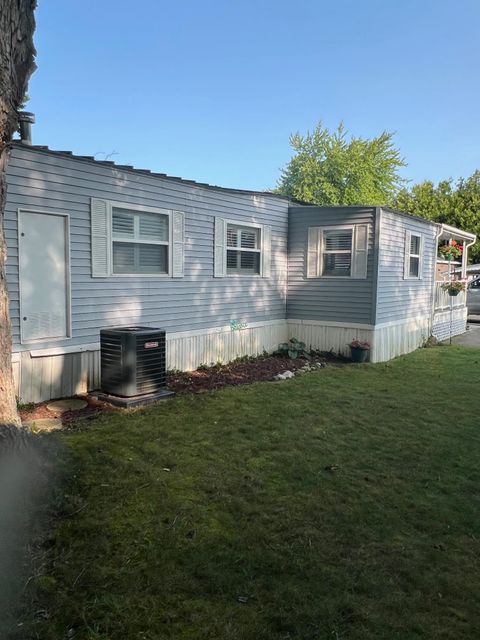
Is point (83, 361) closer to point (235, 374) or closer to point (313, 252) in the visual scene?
point (235, 374)

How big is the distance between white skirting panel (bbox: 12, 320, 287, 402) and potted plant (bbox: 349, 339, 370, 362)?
6.90 feet

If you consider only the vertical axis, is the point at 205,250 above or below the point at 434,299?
above

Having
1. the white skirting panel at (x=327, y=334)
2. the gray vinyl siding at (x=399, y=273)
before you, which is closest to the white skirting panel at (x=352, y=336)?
the white skirting panel at (x=327, y=334)

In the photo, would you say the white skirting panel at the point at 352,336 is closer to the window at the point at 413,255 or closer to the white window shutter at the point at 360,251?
the white window shutter at the point at 360,251

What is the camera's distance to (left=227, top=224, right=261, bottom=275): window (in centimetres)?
882

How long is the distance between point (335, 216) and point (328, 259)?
2.83 ft

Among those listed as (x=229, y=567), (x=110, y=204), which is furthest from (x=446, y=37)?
(x=229, y=567)

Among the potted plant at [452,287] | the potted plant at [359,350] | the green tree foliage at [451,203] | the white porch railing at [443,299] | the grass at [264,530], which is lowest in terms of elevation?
the grass at [264,530]

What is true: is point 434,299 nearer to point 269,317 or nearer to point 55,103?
point 269,317

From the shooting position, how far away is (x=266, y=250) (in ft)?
31.1

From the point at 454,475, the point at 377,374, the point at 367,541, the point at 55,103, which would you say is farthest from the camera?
the point at 55,103

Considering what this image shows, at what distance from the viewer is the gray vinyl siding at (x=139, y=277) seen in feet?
18.0

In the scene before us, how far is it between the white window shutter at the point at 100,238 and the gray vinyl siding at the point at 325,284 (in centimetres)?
Answer: 464

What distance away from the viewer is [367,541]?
2859 mm
